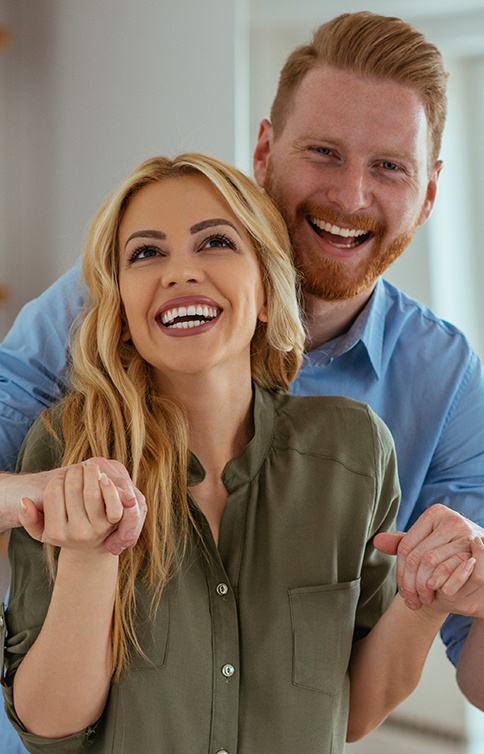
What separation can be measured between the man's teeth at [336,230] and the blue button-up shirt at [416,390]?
0.14 m

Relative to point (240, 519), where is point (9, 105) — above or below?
above

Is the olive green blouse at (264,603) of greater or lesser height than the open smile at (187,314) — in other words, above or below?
below

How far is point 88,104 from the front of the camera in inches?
124

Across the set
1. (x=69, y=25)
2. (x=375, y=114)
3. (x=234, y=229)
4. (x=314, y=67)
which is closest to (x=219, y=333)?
(x=234, y=229)

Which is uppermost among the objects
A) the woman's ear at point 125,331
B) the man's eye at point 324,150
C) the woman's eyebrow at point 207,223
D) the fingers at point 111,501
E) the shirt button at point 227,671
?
the man's eye at point 324,150

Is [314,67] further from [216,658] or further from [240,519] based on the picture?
[216,658]

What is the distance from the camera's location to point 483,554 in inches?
44.3

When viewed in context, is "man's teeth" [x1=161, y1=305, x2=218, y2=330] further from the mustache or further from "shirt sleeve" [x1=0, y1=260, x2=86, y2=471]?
the mustache

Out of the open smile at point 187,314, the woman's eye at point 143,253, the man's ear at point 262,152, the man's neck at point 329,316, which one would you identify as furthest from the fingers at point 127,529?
the man's ear at point 262,152

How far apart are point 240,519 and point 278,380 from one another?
0.86 feet

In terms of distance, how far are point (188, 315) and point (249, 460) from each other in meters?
0.21

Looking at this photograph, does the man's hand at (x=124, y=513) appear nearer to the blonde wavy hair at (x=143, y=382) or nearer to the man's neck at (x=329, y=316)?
the blonde wavy hair at (x=143, y=382)

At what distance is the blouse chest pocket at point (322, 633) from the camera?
1.24 metres

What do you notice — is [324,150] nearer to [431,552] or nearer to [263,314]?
[263,314]
